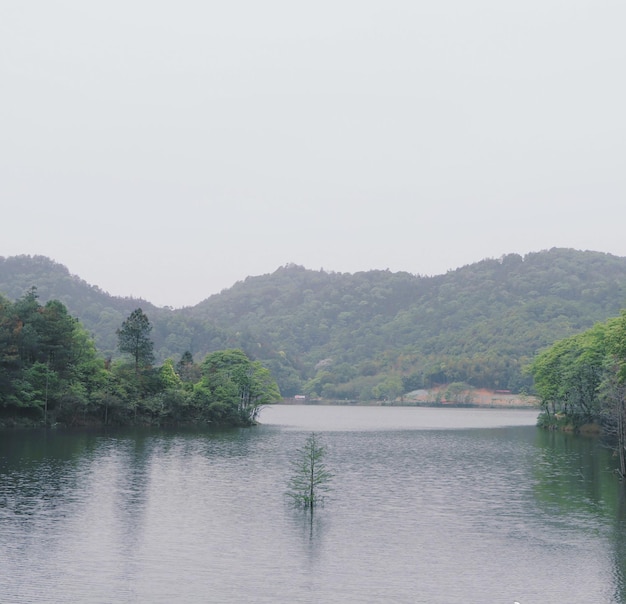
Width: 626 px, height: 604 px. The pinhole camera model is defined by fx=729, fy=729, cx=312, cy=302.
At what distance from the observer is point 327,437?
10325 cm

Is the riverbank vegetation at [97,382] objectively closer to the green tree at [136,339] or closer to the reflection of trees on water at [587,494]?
the green tree at [136,339]

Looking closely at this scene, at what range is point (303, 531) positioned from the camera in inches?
1547

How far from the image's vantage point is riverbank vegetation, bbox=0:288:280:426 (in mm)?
101000

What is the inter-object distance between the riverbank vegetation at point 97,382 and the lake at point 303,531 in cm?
3112

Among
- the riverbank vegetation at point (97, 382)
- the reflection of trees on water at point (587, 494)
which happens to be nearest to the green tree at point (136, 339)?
the riverbank vegetation at point (97, 382)

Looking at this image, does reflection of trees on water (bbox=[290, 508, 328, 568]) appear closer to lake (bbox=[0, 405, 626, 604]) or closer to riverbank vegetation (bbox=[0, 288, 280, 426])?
lake (bbox=[0, 405, 626, 604])

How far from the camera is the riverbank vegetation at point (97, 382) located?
10100 centimetres

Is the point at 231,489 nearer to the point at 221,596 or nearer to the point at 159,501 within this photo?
the point at 159,501

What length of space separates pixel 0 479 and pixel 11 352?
51866 millimetres

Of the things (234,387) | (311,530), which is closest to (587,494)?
(311,530)

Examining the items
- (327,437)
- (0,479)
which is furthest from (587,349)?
(0,479)

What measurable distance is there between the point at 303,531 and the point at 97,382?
3140 inches

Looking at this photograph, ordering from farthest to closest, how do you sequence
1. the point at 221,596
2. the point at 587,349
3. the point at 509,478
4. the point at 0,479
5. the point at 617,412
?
the point at 587,349, the point at 509,478, the point at 617,412, the point at 0,479, the point at 221,596

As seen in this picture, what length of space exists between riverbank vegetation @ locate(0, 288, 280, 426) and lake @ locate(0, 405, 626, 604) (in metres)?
31.1
